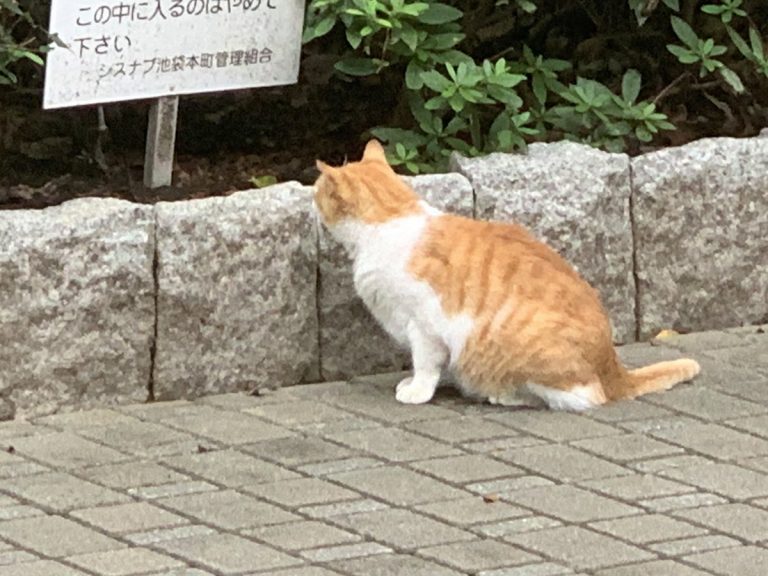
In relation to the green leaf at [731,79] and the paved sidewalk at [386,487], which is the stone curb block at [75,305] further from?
the green leaf at [731,79]

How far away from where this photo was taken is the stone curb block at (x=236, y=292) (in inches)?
226

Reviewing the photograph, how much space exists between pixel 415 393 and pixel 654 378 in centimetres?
77

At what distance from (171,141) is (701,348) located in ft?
6.48

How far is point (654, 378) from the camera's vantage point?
592cm

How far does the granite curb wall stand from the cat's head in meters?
0.11

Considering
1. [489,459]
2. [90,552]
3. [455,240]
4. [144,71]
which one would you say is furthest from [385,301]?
[90,552]

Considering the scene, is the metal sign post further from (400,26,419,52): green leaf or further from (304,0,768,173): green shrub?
(400,26,419,52): green leaf

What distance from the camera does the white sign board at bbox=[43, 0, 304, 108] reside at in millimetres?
6004

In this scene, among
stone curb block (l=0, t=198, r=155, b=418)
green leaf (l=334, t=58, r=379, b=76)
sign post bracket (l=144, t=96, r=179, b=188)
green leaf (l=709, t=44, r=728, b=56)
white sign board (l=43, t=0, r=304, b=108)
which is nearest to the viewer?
stone curb block (l=0, t=198, r=155, b=418)

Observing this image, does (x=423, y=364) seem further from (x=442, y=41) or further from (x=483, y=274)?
(x=442, y=41)

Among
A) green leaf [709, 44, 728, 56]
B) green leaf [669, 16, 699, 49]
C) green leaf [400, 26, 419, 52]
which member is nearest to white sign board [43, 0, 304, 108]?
green leaf [400, 26, 419, 52]

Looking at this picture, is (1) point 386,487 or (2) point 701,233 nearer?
(1) point 386,487

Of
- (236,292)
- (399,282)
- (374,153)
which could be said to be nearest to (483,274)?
(399,282)

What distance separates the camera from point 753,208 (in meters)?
6.62
